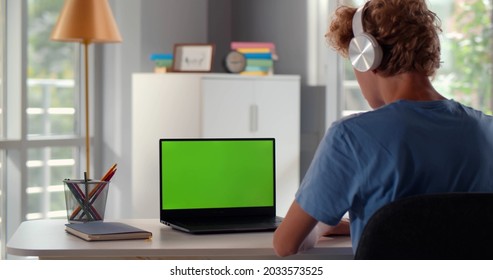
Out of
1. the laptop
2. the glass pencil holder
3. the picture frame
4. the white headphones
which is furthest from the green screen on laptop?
the picture frame

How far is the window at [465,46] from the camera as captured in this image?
17.7 ft

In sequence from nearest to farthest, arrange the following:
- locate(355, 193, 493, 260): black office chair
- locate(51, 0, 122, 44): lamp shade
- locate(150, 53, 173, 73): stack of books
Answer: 1. locate(355, 193, 493, 260): black office chair
2. locate(51, 0, 122, 44): lamp shade
3. locate(150, 53, 173, 73): stack of books

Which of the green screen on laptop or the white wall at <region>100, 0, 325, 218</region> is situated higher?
the white wall at <region>100, 0, 325, 218</region>

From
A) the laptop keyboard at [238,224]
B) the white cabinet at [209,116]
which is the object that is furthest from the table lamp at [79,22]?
the laptop keyboard at [238,224]

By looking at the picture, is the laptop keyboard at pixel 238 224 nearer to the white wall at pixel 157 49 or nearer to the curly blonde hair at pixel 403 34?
the curly blonde hair at pixel 403 34

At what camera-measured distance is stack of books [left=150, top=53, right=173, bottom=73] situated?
17.7 feet

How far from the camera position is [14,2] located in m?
5.22

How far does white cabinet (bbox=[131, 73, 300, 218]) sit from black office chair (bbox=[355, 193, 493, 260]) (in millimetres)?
3641

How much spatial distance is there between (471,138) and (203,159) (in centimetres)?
101

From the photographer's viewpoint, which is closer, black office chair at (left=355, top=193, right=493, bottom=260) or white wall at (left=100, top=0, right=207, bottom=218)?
black office chair at (left=355, top=193, right=493, bottom=260)

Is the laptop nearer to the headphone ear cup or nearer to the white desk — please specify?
the white desk

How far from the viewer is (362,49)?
199 centimetres
